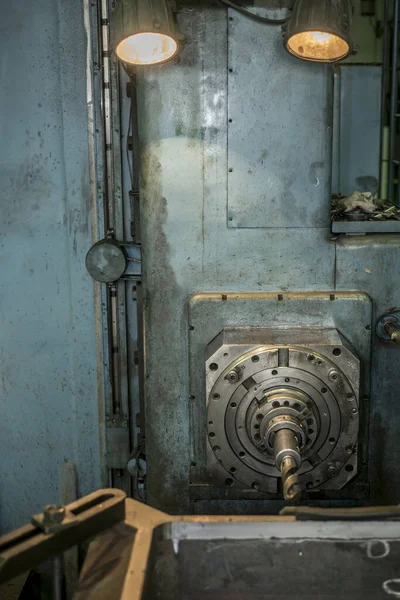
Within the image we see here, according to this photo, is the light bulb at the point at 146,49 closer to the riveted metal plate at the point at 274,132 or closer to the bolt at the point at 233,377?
the riveted metal plate at the point at 274,132

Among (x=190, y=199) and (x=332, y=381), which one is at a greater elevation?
A: (x=190, y=199)

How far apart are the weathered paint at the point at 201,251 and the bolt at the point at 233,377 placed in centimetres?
16

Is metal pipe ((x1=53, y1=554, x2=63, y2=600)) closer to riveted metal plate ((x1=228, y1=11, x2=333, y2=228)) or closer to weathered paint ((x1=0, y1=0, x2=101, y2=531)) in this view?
riveted metal plate ((x1=228, y1=11, x2=333, y2=228))

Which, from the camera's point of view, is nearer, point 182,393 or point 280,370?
point 280,370

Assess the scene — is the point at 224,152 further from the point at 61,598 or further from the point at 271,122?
the point at 61,598

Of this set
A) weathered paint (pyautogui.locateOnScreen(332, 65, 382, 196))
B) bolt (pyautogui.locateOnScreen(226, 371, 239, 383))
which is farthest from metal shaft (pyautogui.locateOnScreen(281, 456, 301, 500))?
weathered paint (pyautogui.locateOnScreen(332, 65, 382, 196))

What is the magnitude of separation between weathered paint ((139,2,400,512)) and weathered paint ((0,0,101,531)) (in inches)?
19.6

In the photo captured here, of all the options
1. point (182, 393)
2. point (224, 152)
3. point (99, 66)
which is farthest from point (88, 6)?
point (182, 393)

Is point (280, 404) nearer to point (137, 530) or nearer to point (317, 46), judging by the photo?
point (137, 530)

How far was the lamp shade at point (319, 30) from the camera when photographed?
4.27ft

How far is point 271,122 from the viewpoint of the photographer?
58.5 inches

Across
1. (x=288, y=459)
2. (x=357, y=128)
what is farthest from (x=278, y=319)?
(x=357, y=128)

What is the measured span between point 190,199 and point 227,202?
0.33 feet

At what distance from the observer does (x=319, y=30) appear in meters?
1.30
